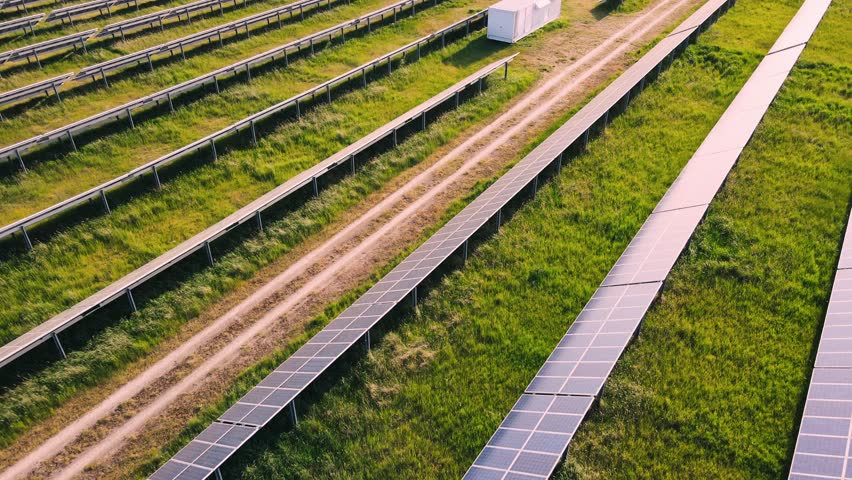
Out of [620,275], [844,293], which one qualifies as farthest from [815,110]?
[620,275]

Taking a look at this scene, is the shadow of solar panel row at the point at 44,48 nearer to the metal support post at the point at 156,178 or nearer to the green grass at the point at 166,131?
the green grass at the point at 166,131

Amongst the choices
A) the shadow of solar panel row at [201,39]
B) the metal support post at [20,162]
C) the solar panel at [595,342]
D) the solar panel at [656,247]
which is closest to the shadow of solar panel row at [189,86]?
the metal support post at [20,162]

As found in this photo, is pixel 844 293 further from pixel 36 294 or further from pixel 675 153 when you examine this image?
pixel 36 294

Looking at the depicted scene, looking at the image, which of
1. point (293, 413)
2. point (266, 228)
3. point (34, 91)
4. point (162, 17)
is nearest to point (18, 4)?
point (162, 17)

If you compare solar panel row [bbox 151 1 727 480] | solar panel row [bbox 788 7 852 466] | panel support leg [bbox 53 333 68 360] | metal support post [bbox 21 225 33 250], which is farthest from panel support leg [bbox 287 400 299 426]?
metal support post [bbox 21 225 33 250]

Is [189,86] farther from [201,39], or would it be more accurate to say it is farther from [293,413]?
[293,413]

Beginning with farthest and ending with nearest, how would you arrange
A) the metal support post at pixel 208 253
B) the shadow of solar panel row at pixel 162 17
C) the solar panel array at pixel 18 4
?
the solar panel array at pixel 18 4 < the shadow of solar panel row at pixel 162 17 < the metal support post at pixel 208 253

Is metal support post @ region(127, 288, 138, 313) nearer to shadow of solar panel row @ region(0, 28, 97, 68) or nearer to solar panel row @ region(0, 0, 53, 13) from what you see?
shadow of solar panel row @ region(0, 28, 97, 68)
